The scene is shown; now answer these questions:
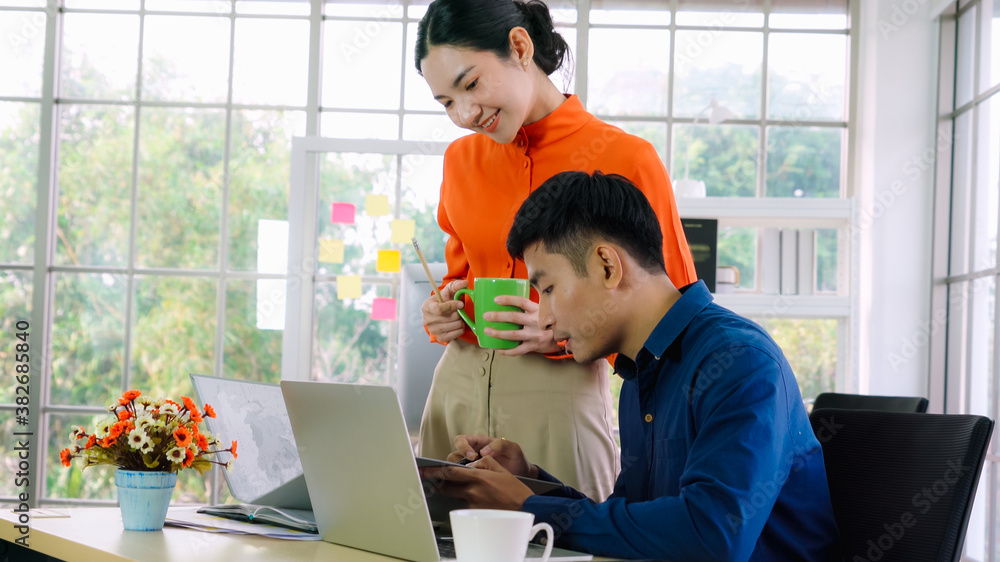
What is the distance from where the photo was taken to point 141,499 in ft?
3.71

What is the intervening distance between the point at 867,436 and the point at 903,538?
0.52 feet

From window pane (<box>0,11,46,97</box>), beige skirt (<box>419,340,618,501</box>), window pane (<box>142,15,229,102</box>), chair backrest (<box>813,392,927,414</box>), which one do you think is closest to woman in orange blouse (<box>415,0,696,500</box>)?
beige skirt (<box>419,340,618,501</box>)

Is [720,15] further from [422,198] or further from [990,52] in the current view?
[422,198]

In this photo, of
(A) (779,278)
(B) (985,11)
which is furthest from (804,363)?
(B) (985,11)

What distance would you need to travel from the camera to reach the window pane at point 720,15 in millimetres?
4223

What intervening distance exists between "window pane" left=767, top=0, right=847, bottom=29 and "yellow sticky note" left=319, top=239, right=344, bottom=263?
229 centimetres

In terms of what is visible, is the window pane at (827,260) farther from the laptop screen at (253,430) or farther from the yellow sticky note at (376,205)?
the laptop screen at (253,430)

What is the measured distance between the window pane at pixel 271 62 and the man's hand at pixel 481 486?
351cm

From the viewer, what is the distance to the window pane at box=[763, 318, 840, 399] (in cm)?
394

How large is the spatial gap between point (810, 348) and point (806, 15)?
159 cm

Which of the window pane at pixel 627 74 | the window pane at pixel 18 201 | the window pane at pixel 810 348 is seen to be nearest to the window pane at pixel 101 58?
the window pane at pixel 18 201

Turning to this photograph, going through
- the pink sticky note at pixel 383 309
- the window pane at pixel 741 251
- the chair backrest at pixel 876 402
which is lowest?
the chair backrest at pixel 876 402

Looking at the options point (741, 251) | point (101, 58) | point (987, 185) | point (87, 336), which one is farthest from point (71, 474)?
point (987, 185)

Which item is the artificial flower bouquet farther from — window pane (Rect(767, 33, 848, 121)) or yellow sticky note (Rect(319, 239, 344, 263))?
window pane (Rect(767, 33, 848, 121))
